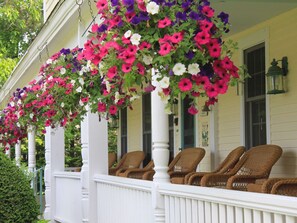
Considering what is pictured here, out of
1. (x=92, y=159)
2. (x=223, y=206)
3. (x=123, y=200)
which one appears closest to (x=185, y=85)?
(x=223, y=206)

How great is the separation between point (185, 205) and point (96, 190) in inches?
120

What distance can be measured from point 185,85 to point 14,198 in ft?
12.0

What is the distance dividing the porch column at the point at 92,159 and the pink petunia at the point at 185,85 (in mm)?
3955

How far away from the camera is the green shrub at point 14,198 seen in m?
6.49

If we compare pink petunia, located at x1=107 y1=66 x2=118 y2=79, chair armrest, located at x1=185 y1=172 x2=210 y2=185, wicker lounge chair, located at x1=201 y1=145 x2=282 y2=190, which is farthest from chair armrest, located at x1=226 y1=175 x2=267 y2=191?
pink petunia, located at x1=107 y1=66 x2=118 y2=79

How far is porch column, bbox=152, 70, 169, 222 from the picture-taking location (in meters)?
5.02

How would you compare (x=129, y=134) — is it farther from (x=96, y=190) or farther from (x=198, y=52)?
(x=198, y=52)

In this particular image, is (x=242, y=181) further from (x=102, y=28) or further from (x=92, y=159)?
(x=102, y=28)

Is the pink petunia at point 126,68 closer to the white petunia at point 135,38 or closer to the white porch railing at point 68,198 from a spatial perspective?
the white petunia at point 135,38

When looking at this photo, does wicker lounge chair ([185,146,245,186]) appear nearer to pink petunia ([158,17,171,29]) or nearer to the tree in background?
pink petunia ([158,17,171,29])

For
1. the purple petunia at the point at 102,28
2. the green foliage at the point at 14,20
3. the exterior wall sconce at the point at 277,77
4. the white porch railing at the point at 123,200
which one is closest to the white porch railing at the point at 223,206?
the white porch railing at the point at 123,200

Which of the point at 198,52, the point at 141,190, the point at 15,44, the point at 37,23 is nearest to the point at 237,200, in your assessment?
the point at 198,52

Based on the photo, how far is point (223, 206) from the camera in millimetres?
3922

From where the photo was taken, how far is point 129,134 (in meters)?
12.7
